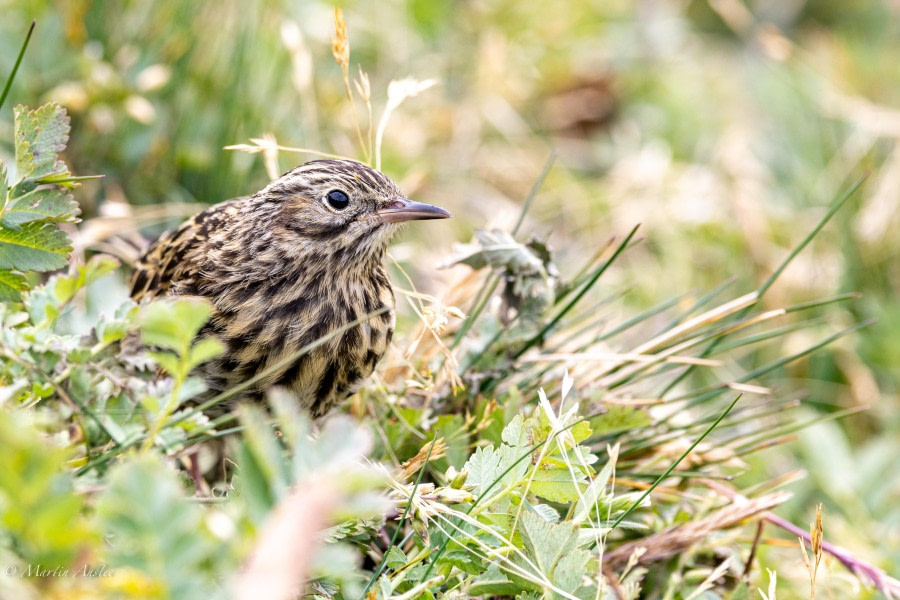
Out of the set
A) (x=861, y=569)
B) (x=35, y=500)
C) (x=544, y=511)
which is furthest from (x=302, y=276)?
(x=861, y=569)

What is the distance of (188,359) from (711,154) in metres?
5.20

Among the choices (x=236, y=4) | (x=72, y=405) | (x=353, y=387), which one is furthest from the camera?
(x=236, y=4)

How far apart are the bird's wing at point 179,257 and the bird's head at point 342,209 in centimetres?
26

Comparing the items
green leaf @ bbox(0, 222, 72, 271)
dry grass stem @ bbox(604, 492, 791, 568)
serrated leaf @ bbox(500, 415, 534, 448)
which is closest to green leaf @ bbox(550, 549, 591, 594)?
serrated leaf @ bbox(500, 415, 534, 448)

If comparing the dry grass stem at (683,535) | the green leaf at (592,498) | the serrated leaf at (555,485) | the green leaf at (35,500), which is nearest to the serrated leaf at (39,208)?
the green leaf at (35,500)

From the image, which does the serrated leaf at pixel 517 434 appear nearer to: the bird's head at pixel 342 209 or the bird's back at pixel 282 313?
the bird's back at pixel 282 313

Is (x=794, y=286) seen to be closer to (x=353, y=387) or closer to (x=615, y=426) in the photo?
(x=615, y=426)

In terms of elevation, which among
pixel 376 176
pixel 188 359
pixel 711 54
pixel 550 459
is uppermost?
pixel 188 359

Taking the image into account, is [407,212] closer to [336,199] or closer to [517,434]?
[336,199]

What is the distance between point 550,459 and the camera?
2471 mm

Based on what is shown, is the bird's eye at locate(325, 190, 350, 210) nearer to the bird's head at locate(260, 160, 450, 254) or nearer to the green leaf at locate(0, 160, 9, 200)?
the bird's head at locate(260, 160, 450, 254)

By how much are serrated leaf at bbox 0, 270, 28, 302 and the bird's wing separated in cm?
77

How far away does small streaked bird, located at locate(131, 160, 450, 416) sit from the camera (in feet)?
9.37

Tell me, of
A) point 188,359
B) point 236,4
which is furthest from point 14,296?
point 236,4
